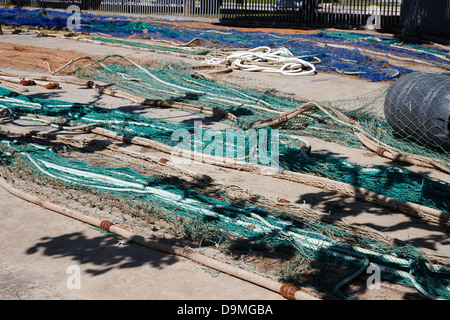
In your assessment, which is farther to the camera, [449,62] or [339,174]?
[449,62]

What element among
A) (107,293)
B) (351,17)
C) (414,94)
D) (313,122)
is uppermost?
(351,17)

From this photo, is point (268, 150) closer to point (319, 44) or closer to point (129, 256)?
point (129, 256)

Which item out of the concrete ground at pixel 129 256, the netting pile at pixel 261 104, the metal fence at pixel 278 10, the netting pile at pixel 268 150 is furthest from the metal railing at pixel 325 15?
the concrete ground at pixel 129 256

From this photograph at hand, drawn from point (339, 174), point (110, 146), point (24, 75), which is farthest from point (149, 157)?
point (24, 75)

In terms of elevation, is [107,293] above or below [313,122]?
below

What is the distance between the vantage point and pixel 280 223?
5.28 m

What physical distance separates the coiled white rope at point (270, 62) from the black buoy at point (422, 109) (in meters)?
5.48

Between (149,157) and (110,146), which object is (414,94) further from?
(110,146)

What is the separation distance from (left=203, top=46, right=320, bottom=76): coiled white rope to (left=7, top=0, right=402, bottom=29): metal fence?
39.3 feet

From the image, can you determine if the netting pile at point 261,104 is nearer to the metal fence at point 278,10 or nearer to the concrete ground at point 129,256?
the concrete ground at point 129,256

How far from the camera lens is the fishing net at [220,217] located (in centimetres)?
446

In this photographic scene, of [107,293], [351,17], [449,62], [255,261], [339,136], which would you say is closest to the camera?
[107,293]
